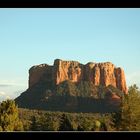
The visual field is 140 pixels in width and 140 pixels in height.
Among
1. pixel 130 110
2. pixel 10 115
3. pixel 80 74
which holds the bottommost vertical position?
pixel 10 115

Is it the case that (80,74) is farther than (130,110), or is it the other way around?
(80,74)

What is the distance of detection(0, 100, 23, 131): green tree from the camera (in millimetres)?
19453

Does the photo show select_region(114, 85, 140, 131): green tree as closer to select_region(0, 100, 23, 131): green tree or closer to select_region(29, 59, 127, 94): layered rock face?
select_region(0, 100, 23, 131): green tree

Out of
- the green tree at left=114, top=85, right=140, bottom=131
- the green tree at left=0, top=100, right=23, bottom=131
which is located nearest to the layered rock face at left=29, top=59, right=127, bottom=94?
the green tree at left=114, top=85, right=140, bottom=131

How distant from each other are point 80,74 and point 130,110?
109ft

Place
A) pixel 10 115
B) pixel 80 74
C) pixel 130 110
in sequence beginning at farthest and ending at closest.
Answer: pixel 80 74 → pixel 130 110 → pixel 10 115

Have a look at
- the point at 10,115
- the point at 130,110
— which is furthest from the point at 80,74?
the point at 10,115

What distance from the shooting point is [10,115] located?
65.0 feet

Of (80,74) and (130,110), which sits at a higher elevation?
(80,74)

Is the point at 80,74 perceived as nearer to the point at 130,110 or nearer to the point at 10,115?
the point at 130,110

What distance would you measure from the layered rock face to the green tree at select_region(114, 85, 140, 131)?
30.2 metres
